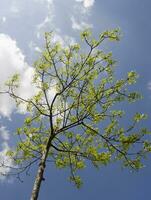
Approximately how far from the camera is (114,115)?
1291cm

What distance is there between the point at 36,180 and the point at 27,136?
95.2 inches

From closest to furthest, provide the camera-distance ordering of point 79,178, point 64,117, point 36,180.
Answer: point 36,180, point 64,117, point 79,178

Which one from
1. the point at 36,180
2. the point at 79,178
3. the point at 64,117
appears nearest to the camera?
the point at 36,180

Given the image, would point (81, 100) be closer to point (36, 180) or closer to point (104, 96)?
point (104, 96)

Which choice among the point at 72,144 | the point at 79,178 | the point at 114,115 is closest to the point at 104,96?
the point at 114,115

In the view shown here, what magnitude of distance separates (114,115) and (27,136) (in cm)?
276

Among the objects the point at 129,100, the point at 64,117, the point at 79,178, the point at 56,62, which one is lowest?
the point at 79,178

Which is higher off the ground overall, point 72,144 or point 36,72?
point 36,72

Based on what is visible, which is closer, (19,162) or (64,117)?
(64,117)

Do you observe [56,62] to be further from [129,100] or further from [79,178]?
[79,178]

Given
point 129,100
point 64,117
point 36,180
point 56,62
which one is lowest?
point 36,180

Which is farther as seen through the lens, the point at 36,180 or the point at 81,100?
the point at 81,100

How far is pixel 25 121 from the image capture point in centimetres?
1335

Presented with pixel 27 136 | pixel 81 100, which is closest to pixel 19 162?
pixel 27 136
